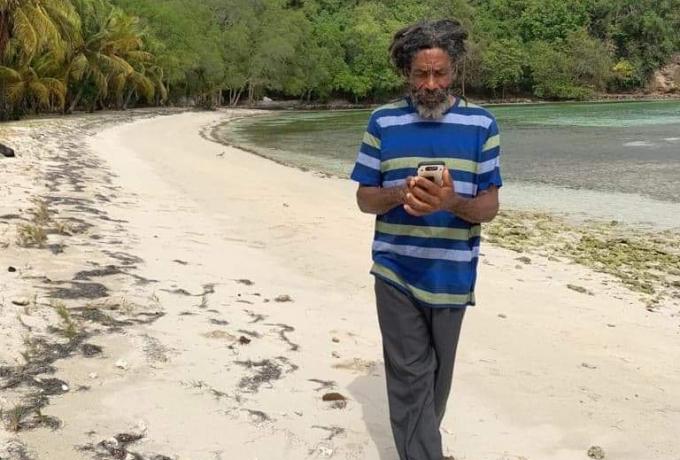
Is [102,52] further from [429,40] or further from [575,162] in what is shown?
[429,40]

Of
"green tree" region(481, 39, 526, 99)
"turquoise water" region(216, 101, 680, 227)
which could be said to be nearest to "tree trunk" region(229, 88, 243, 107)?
"green tree" region(481, 39, 526, 99)

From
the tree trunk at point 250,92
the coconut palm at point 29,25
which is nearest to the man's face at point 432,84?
the coconut palm at point 29,25

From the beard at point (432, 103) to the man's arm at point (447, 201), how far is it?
0.76ft

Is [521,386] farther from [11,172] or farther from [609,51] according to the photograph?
[609,51]

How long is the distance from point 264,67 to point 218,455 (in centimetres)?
5622

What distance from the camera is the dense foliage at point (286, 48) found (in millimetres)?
30109

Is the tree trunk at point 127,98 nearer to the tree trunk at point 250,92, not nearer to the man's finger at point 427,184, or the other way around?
the tree trunk at point 250,92

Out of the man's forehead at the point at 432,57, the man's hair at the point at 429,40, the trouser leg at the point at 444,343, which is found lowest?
the trouser leg at the point at 444,343

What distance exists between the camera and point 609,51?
273 ft

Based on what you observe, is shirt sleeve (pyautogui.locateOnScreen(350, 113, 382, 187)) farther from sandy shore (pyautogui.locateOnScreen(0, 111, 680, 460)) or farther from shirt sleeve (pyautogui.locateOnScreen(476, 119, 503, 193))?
sandy shore (pyautogui.locateOnScreen(0, 111, 680, 460))

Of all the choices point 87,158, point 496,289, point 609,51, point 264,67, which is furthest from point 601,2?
point 496,289

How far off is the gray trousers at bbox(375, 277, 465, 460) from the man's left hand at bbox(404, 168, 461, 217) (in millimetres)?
421

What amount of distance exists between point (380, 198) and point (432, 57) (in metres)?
0.49

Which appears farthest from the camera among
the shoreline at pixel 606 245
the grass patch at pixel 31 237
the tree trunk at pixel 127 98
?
the tree trunk at pixel 127 98
